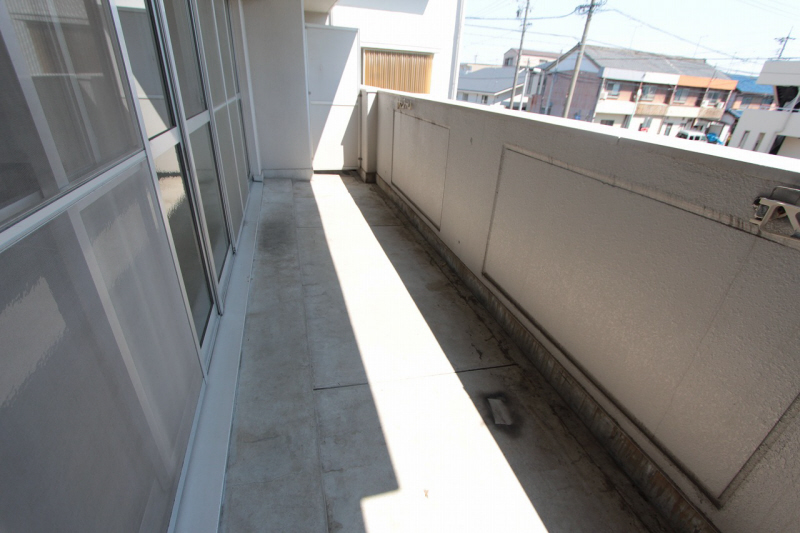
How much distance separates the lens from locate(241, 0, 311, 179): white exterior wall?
5.94 m

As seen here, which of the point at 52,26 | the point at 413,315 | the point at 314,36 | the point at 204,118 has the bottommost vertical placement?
the point at 413,315

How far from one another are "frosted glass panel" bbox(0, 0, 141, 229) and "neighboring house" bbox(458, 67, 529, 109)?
4074 centimetres

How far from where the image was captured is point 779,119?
1803cm

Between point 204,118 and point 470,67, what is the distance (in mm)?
70332

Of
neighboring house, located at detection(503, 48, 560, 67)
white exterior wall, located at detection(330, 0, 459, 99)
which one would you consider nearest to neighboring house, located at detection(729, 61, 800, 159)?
white exterior wall, located at detection(330, 0, 459, 99)

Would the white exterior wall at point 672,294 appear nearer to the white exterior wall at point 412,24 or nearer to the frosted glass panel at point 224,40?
the frosted glass panel at point 224,40

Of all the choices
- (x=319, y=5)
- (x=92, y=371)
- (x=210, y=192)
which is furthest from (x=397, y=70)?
(x=92, y=371)

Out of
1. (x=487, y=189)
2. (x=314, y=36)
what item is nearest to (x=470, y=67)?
(x=314, y=36)

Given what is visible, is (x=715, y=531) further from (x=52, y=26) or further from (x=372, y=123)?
(x=372, y=123)

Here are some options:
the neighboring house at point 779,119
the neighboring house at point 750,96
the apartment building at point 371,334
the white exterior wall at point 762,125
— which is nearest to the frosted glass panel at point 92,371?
the apartment building at point 371,334

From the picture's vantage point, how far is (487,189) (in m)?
3.29

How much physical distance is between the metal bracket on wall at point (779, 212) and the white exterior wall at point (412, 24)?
9857 millimetres

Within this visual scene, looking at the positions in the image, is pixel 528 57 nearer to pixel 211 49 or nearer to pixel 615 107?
pixel 615 107

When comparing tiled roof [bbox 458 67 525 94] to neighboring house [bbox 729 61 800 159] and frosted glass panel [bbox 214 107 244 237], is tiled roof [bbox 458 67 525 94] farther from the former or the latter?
frosted glass panel [bbox 214 107 244 237]
